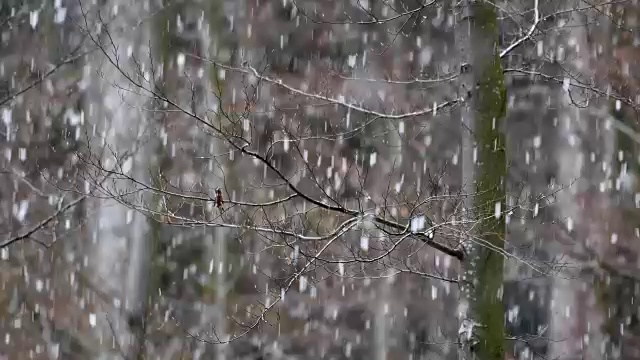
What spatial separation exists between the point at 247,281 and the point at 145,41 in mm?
4847

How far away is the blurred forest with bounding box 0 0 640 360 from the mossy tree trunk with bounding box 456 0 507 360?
1088 mm

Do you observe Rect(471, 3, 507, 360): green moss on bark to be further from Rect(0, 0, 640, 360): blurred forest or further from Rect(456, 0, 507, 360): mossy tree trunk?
Rect(0, 0, 640, 360): blurred forest

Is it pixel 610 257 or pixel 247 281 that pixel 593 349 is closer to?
pixel 610 257

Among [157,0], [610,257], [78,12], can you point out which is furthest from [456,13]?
[78,12]

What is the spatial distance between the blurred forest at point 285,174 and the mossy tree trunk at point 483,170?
109cm

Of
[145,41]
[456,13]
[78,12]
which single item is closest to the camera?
[456,13]

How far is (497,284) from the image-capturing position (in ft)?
15.4

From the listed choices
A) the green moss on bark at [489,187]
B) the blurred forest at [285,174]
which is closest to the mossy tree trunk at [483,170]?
the green moss on bark at [489,187]

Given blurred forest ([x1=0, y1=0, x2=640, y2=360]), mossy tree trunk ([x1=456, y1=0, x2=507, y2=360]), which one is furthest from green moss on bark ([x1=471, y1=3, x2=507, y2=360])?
blurred forest ([x1=0, y1=0, x2=640, y2=360])

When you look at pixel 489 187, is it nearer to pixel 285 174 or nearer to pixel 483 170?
pixel 483 170

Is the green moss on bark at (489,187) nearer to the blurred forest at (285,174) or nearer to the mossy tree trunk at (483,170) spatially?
the mossy tree trunk at (483,170)

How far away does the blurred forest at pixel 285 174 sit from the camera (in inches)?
281

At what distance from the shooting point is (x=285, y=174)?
10234 millimetres

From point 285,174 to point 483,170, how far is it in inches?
227
